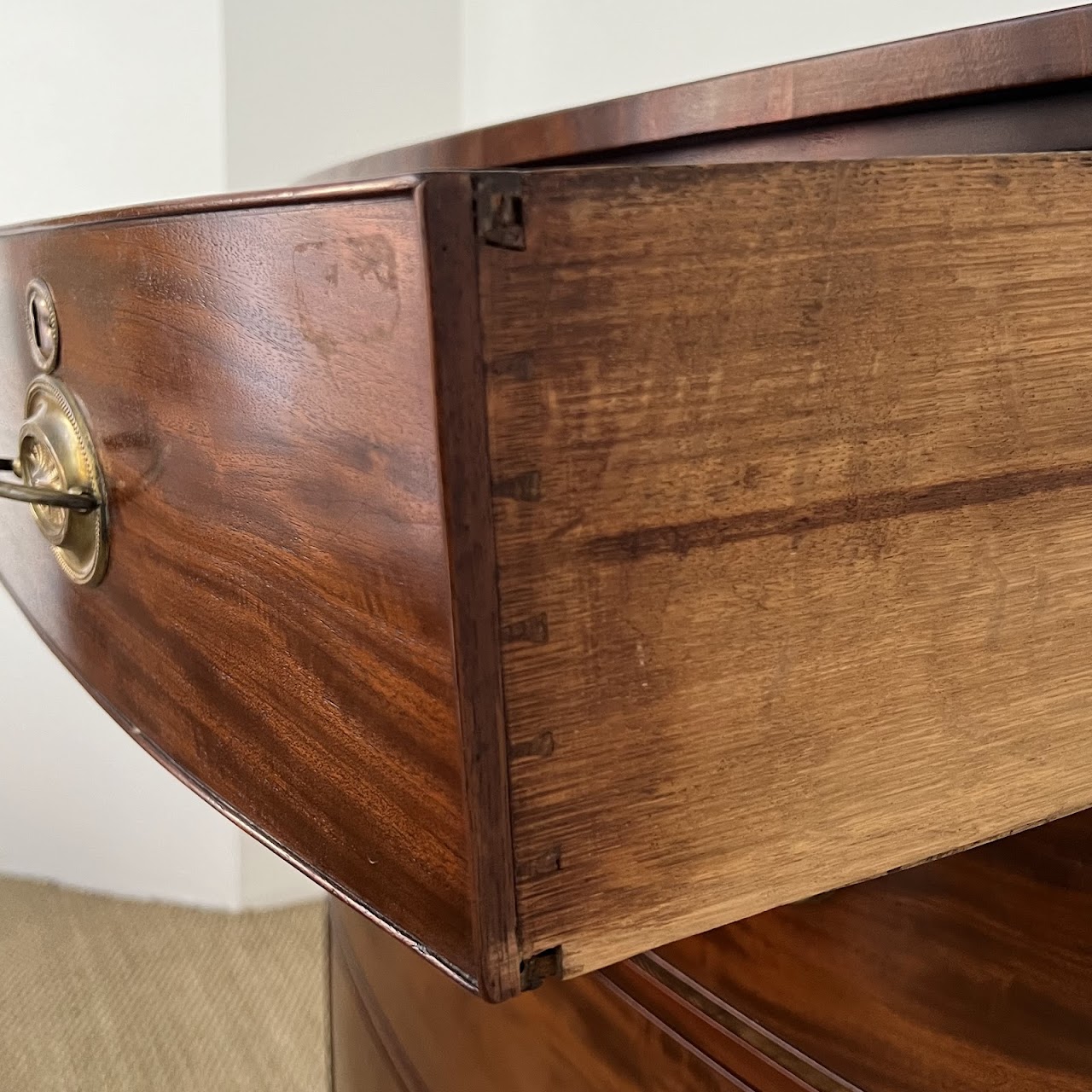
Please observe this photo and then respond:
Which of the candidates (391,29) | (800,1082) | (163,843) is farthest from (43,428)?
(163,843)

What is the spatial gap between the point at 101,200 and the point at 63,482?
48.4 inches

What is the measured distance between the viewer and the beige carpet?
1.33 m

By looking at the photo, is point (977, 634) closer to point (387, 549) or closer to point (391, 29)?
point (387, 549)

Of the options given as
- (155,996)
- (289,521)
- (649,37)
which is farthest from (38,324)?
(155,996)

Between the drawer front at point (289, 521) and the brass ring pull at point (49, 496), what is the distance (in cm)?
2

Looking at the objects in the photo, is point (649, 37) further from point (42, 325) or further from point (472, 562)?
point (472, 562)

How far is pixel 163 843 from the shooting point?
65.9 inches

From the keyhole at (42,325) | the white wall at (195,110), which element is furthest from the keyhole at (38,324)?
the white wall at (195,110)

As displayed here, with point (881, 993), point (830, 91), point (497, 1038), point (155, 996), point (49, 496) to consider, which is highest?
point (830, 91)

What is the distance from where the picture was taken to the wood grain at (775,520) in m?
0.23

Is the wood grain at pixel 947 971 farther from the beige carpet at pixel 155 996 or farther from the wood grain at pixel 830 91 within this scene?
the beige carpet at pixel 155 996

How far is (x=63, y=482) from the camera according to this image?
40 centimetres

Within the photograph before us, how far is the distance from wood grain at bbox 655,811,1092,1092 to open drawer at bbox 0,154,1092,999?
39 mm

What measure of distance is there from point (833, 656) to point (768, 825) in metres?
0.04
